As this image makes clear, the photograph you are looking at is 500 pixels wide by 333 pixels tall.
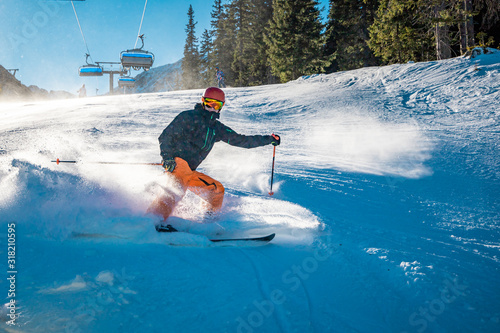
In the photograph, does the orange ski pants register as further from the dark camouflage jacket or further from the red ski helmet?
the red ski helmet

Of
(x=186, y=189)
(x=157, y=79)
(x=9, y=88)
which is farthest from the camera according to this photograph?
(x=157, y=79)

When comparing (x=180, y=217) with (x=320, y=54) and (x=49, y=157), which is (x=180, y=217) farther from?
(x=320, y=54)

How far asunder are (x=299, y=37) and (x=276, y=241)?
26.4m

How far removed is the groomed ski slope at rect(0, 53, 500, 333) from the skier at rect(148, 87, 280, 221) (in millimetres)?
Answer: 300

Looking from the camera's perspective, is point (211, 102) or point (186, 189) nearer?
point (186, 189)

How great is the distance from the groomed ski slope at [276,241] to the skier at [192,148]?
0.30 metres

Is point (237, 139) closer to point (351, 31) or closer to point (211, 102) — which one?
point (211, 102)

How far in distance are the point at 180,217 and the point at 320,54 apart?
2633 cm

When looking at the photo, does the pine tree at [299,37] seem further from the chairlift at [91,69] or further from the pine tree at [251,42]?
the chairlift at [91,69]

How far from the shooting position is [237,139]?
4055 mm

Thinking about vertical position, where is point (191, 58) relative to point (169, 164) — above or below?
above

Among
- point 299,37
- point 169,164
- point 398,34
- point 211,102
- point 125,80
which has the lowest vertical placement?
point 169,164

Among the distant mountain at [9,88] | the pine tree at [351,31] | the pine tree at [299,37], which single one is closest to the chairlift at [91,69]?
the pine tree at [299,37]

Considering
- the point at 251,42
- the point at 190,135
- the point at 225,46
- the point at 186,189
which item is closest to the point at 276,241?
the point at 186,189
